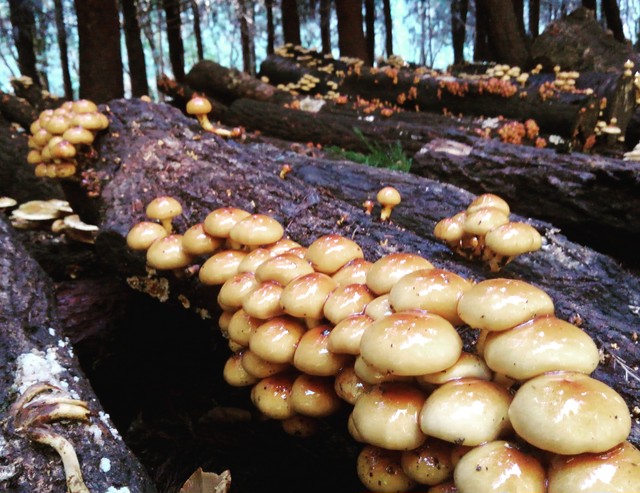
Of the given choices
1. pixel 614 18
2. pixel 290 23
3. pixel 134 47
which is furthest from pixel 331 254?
pixel 614 18

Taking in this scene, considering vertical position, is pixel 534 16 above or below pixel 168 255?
above

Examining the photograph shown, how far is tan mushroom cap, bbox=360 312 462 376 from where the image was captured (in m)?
1.52

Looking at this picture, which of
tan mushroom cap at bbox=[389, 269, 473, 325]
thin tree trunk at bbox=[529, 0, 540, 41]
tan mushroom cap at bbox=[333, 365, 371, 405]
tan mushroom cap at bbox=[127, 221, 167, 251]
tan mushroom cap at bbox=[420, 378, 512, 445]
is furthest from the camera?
thin tree trunk at bbox=[529, 0, 540, 41]

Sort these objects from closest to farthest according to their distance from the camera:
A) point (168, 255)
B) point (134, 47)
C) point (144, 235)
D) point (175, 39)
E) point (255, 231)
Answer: point (255, 231), point (168, 255), point (144, 235), point (134, 47), point (175, 39)

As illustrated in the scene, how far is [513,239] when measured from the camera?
2.33m

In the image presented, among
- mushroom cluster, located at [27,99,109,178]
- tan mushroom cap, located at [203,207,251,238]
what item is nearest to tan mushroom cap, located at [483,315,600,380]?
tan mushroom cap, located at [203,207,251,238]

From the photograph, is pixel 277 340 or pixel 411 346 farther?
pixel 277 340

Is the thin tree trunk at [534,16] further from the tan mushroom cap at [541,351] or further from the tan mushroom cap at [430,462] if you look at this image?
the tan mushroom cap at [430,462]

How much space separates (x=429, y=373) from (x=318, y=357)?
1.55ft

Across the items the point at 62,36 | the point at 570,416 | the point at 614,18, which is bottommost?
the point at 570,416

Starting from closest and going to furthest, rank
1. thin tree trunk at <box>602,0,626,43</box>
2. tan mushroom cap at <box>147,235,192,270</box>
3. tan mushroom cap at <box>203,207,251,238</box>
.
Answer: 1. tan mushroom cap at <box>203,207,251,238</box>
2. tan mushroom cap at <box>147,235,192,270</box>
3. thin tree trunk at <box>602,0,626,43</box>

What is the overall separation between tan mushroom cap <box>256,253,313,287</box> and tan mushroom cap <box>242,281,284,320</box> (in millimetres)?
60

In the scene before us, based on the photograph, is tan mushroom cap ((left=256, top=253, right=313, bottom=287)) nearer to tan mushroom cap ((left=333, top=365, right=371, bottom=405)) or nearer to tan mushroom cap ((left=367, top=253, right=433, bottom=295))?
tan mushroom cap ((left=367, top=253, right=433, bottom=295))

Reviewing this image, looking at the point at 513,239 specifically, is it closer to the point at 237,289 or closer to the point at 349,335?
the point at 349,335
